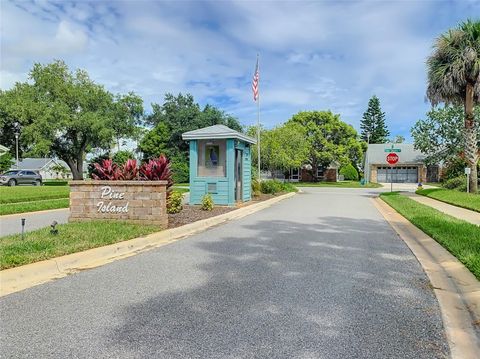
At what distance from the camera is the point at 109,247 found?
22.0 feet

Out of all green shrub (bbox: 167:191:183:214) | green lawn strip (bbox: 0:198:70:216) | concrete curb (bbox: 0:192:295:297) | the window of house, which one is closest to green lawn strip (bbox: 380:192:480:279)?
concrete curb (bbox: 0:192:295:297)

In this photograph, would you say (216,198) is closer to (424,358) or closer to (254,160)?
(424,358)

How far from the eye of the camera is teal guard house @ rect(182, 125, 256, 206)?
47.8 feet

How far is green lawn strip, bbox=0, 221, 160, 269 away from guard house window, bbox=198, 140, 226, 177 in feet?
20.6

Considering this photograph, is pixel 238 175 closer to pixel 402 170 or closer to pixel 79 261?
pixel 79 261

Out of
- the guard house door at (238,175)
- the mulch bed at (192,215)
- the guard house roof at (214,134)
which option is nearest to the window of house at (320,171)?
the guard house door at (238,175)

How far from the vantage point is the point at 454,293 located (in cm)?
484

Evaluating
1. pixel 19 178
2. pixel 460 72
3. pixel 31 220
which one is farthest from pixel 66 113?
pixel 460 72

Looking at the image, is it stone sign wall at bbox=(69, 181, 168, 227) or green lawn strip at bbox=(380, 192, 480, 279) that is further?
stone sign wall at bbox=(69, 181, 168, 227)

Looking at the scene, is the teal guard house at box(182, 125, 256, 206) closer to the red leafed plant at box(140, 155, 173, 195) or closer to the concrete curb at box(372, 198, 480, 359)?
the red leafed plant at box(140, 155, 173, 195)

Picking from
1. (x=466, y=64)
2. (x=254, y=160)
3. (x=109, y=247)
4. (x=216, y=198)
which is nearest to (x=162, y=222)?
(x=109, y=247)

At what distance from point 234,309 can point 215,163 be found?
434 inches

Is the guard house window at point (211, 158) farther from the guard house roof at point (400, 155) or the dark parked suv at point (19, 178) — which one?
the guard house roof at point (400, 155)

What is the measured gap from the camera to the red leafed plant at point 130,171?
10.5 m
